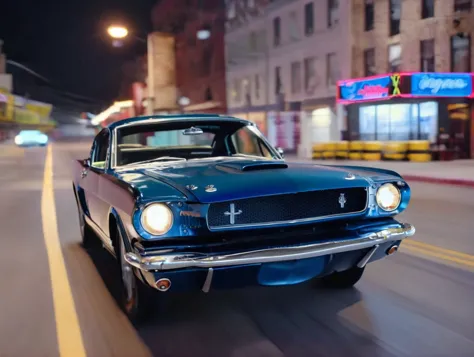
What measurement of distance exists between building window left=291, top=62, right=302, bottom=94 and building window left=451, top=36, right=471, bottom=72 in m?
10.1

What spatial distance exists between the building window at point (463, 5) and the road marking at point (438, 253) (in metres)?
20.1

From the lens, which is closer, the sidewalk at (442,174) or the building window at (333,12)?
the sidewalk at (442,174)

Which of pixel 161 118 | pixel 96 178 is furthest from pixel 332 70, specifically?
pixel 96 178

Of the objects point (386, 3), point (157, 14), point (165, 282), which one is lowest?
point (165, 282)

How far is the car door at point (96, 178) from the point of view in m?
5.66

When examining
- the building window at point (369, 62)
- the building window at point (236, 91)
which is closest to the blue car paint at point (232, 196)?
the building window at point (369, 62)

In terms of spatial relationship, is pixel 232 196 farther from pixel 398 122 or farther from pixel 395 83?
pixel 398 122

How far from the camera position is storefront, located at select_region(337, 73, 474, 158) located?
24.4 m

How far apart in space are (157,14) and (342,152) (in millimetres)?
45179

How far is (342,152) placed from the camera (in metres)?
26.5

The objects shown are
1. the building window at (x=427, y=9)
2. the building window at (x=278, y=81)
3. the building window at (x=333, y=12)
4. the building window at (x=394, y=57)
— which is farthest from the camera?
the building window at (x=278, y=81)

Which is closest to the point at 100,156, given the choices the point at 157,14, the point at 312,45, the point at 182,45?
the point at 312,45

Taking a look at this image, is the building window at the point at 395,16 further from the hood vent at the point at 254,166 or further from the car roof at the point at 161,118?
the hood vent at the point at 254,166

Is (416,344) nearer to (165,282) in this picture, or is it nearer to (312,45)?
(165,282)
